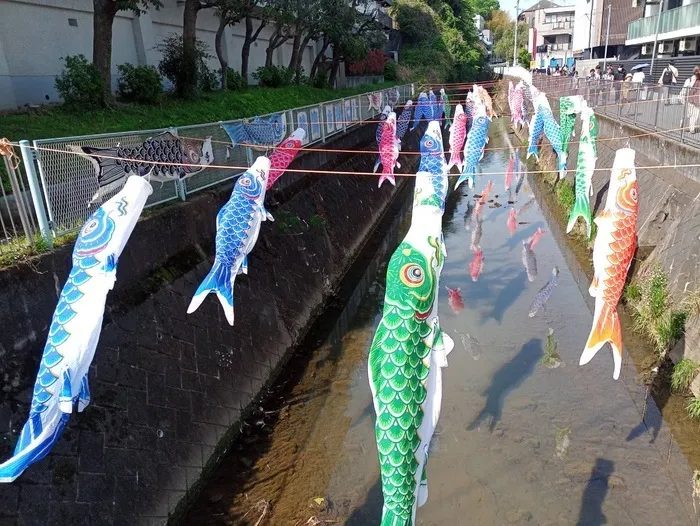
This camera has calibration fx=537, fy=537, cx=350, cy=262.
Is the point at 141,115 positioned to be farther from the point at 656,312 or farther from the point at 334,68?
the point at 334,68

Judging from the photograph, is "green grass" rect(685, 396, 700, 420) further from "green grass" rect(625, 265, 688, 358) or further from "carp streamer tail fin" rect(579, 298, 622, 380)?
"carp streamer tail fin" rect(579, 298, 622, 380)

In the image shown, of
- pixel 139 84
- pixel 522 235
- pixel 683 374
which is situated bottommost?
pixel 522 235

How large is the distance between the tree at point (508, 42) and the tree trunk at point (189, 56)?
70669 mm

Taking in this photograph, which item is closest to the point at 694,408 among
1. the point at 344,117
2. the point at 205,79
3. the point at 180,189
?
the point at 180,189

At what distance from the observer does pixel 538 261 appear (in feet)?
47.2

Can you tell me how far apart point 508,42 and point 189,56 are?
78777 millimetres

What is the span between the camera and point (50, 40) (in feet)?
50.7

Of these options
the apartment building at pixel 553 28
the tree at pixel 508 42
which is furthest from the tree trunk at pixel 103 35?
the tree at pixel 508 42

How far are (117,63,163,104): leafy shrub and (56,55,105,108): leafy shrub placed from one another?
1813 mm

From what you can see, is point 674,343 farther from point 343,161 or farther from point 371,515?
point 343,161

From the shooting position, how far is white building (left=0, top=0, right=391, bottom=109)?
46.5 feet

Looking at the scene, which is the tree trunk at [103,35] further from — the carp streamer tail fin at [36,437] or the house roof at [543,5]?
the house roof at [543,5]

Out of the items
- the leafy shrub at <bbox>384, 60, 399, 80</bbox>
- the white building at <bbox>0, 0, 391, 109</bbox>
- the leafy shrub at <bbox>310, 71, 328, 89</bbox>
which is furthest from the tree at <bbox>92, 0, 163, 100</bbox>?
the leafy shrub at <bbox>384, 60, 399, 80</bbox>

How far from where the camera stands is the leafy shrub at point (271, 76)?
26109 millimetres
